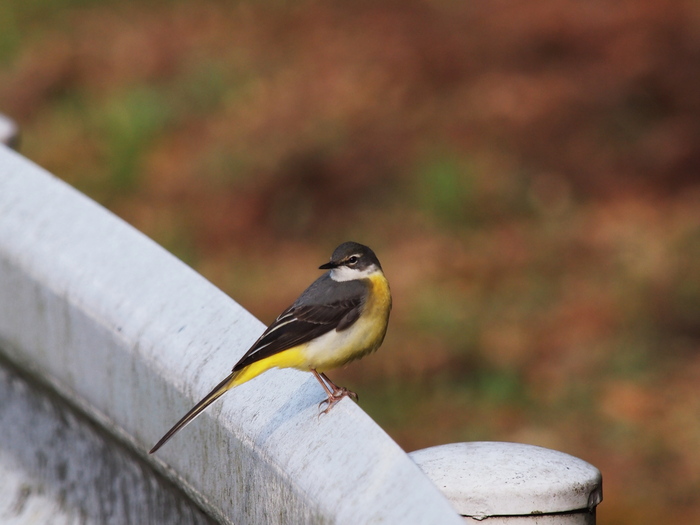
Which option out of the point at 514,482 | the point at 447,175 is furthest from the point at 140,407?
the point at 447,175

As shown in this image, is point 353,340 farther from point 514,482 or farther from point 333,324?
point 514,482

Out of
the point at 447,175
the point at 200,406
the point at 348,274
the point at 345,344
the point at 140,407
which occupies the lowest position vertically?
the point at 140,407

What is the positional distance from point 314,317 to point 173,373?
956 millimetres

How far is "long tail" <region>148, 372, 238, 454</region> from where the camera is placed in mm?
3299

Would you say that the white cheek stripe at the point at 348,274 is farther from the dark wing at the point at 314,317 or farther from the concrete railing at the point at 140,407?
the concrete railing at the point at 140,407

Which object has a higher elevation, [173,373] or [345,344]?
[345,344]

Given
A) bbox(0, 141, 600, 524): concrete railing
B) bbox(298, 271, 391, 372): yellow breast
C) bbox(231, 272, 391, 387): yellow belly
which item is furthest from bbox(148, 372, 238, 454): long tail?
bbox(298, 271, 391, 372): yellow breast

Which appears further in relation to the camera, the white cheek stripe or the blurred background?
the blurred background

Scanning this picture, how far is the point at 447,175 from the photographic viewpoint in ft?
34.8

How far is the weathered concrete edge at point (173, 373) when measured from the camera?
2.69m

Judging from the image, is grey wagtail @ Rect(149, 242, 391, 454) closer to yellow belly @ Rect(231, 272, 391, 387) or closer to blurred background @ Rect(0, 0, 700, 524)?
yellow belly @ Rect(231, 272, 391, 387)

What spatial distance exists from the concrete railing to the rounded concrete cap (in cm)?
3

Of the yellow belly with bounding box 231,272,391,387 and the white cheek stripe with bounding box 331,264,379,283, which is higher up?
the white cheek stripe with bounding box 331,264,379,283

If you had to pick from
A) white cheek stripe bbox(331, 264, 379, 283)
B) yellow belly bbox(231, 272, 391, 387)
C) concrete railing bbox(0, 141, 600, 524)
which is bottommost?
concrete railing bbox(0, 141, 600, 524)
